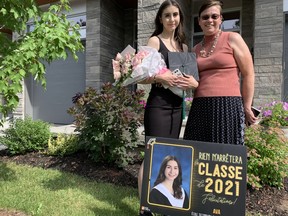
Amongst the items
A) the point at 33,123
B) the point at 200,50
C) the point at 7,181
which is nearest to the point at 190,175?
the point at 200,50

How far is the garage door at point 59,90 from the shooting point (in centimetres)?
815

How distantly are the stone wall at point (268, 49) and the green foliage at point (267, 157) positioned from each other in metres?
2.38

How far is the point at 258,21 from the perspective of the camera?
5.51 metres

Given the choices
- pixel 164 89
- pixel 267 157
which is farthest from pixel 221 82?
pixel 267 157

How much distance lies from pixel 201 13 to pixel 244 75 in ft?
1.79

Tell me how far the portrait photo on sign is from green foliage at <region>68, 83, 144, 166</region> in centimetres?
174

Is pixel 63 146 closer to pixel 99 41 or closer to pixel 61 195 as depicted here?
pixel 61 195

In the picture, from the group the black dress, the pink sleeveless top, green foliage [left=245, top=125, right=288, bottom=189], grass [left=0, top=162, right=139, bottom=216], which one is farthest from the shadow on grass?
the pink sleeveless top

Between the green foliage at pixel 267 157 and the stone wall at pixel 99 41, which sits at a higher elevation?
the stone wall at pixel 99 41

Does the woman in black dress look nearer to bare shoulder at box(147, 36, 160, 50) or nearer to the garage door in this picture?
bare shoulder at box(147, 36, 160, 50)

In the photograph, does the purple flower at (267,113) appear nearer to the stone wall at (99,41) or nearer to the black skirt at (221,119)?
the black skirt at (221,119)

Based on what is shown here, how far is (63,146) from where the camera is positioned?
15.5ft

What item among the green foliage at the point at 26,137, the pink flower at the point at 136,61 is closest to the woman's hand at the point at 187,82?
the pink flower at the point at 136,61

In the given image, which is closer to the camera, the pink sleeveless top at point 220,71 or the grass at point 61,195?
the pink sleeveless top at point 220,71
